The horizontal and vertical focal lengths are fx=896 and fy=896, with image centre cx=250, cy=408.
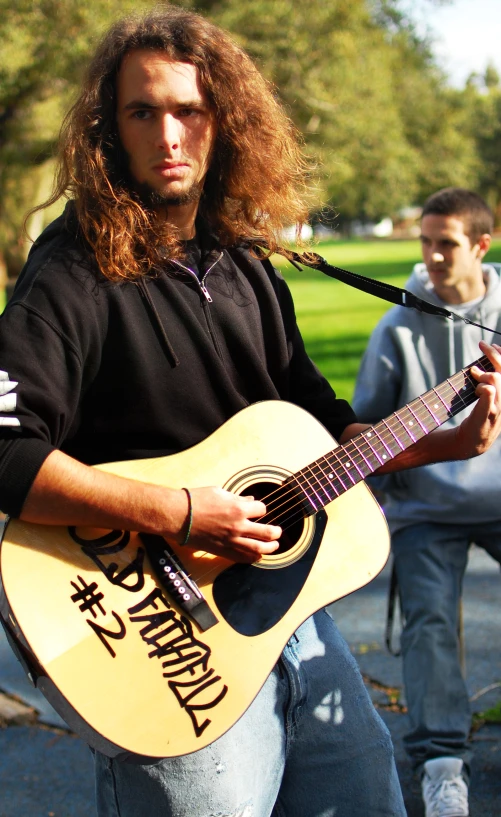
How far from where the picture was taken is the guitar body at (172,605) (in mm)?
1846

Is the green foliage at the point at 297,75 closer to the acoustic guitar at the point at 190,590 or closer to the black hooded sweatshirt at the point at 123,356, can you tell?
the black hooded sweatshirt at the point at 123,356

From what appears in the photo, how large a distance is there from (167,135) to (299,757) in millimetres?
1542

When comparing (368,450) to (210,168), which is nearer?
(368,450)

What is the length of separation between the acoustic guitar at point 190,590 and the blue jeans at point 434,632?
1.15m

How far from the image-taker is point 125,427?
6.89 feet

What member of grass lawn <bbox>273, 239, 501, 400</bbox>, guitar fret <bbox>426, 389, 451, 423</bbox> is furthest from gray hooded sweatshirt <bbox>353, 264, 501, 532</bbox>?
guitar fret <bbox>426, 389, 451, 423</bbox>

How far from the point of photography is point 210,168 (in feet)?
8.36

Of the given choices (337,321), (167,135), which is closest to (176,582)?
(167,135)

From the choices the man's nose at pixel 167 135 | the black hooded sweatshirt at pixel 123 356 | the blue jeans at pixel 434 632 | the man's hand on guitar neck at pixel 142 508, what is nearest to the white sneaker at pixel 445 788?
the blue jeans at pixel 434 632

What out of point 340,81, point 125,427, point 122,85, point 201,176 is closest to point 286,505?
point 125,427

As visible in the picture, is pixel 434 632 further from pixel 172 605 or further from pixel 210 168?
pixel 210 168

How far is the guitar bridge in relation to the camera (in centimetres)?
201

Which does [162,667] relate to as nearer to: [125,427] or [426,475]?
[125,427]

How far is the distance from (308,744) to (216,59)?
1757 mm
